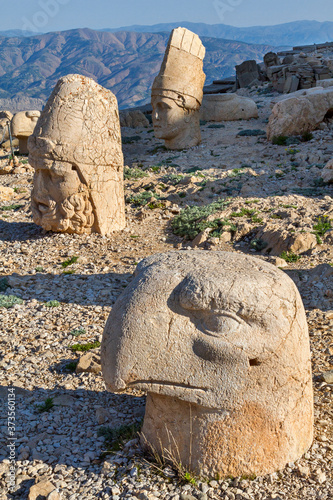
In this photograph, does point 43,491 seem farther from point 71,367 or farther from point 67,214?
point 67,214

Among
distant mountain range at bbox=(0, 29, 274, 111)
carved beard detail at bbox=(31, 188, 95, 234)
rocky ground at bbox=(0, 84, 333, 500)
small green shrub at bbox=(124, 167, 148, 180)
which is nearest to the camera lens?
rocky ground at bbox=(0, 84, 333, 500)

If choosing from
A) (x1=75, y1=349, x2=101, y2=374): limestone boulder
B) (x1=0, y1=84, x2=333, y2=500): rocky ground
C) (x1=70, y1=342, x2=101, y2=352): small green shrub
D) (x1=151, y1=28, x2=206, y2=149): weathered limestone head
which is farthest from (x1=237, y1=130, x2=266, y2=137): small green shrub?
(x1=75, y1=349, x2=101, y2=374): limestone boulder

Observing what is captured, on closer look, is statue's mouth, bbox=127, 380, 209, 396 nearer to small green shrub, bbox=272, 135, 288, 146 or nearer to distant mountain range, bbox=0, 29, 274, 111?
small green shrub, bbox=272, 135, 288, 146

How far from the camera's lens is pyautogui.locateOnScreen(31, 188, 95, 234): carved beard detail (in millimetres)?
7809

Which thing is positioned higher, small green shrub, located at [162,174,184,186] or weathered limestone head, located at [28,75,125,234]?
weathered limestone head, located at [28,75,125,234]

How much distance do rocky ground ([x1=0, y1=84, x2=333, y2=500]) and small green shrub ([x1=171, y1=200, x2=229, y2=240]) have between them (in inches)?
0.9

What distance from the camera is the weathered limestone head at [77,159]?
24.4ft

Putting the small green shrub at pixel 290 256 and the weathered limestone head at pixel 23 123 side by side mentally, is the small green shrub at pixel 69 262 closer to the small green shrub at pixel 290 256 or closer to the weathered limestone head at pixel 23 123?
the small green shrub at pixel 290 256

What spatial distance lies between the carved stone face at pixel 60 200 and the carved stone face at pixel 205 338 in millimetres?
5230

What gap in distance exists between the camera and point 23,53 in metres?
98.5

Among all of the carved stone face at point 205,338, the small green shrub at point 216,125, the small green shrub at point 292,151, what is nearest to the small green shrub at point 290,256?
the carved stone face at point 205,338

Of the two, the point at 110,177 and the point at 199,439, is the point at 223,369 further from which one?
the point at 110,177

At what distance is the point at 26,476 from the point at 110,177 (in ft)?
18.6

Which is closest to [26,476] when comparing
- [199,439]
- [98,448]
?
[98,448]
